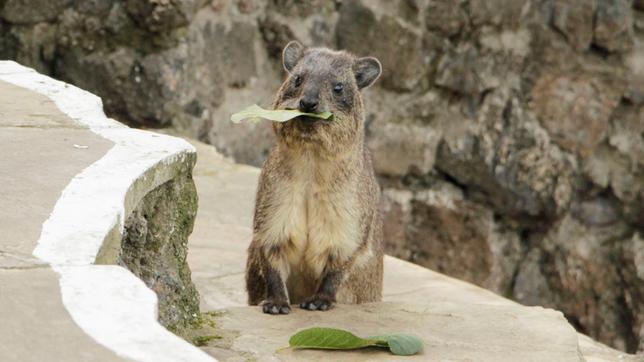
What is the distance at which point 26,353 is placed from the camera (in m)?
2.62

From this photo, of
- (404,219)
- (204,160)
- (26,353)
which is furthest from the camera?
(404,219)

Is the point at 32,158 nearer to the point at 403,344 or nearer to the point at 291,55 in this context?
the point at 403,344

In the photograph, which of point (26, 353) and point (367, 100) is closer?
point (26, 353)

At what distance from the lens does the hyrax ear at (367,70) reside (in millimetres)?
5402

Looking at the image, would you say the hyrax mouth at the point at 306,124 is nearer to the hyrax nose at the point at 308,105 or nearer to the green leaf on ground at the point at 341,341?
the hyrax nose at the point at 308,105

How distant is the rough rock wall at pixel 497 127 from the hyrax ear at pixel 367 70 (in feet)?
5.72

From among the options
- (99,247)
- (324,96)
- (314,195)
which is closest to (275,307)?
(314,195)

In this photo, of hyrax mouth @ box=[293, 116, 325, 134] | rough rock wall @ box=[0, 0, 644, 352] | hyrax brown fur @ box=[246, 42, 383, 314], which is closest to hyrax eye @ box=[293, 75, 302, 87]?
hyrax brown fur @ box=[246, 42, 383, 314]

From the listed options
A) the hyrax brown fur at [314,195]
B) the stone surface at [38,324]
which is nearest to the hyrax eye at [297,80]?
the hyrax brown fur at [314,195]

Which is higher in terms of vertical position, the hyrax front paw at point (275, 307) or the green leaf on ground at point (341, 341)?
the green leaf on ground at point (341, 341)

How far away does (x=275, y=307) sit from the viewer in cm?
466

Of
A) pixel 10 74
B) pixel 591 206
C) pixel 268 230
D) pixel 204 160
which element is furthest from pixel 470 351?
pixel 591 206

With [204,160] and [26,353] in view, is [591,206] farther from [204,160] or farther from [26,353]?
A: [26,353]

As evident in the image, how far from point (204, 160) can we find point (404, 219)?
1282 mm
